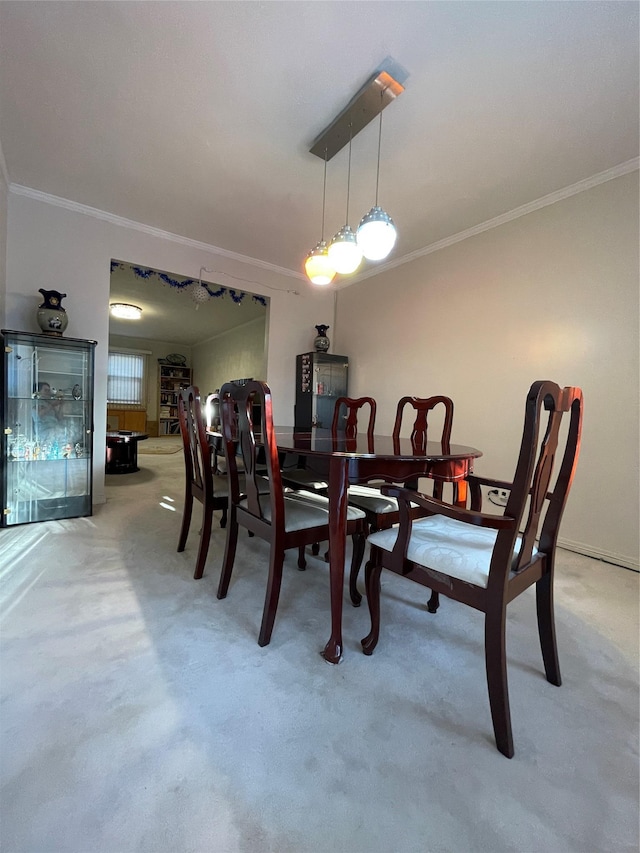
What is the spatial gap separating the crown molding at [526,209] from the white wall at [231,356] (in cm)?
281

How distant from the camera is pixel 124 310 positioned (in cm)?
613

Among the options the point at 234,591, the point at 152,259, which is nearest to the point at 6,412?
the point at 152,259

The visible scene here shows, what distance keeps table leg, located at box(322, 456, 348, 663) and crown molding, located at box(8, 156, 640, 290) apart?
9.44ft

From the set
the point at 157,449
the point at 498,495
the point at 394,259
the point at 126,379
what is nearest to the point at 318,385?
the point at 394,259

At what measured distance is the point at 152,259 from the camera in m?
3.49

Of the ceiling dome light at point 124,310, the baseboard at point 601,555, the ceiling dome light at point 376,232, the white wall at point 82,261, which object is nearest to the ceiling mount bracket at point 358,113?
the ceiling dome light at point 376,232

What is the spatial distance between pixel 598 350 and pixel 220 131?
290 centimetres

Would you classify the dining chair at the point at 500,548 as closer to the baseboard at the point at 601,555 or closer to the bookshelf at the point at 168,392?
the baseboard at the point at 601,555

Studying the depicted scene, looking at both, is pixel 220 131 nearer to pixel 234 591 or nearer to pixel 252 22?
pixel 252 22

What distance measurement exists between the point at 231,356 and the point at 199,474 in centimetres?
608

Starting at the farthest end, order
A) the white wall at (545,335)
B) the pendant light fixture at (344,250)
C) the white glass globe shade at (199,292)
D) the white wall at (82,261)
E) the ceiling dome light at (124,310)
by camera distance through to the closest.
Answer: the ceiling dome light at (124,310)
the white glass globe shade at (199,292)
the white wall at (82,261)
the white wall at (545,335)
the pendant light fixture at (344,250)

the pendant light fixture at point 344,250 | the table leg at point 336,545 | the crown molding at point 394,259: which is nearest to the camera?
the table leg at point 336,545

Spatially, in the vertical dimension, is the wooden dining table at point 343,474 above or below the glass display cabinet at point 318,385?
below

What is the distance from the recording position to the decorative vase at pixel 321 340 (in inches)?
174
